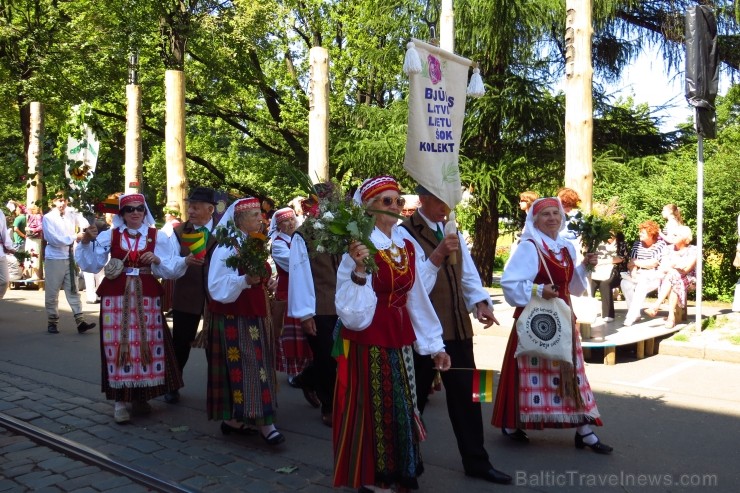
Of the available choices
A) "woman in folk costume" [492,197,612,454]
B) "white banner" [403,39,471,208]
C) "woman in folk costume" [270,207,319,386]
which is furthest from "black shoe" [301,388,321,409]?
"white banner" [403,39,471,208]

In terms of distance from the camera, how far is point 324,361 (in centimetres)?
588

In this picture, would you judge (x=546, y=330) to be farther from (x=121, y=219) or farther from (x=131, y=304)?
(x=121, y=219)

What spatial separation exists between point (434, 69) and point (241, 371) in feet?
8.24

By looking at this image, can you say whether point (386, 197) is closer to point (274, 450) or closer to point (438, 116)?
point (438, 116)

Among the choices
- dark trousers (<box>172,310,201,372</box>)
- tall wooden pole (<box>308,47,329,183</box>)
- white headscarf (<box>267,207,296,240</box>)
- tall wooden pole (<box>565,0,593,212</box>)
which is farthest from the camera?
tall wooden pole (<box>308,47,329,183</box>)

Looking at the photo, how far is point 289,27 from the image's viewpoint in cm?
2603

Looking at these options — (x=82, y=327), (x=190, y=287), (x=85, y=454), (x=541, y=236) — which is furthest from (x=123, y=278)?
(x=82, y=327)

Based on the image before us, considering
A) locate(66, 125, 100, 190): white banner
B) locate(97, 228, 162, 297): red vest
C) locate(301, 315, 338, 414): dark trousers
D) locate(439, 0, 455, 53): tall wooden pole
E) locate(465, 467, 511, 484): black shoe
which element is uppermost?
locate(439, 0, 455, 53): tall wooden pole

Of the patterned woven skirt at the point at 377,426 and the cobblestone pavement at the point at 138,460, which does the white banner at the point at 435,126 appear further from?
the cobblestone pavement at the point at 138,460

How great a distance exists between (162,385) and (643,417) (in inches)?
158

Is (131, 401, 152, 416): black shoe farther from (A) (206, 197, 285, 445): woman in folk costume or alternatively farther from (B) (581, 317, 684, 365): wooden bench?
(B) (581, 317, 684, 365): wooden bench

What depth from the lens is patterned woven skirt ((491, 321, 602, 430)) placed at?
16.7 ft

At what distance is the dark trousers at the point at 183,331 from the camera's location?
6.77m

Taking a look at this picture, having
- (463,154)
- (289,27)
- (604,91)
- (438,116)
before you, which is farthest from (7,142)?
(438,116)
